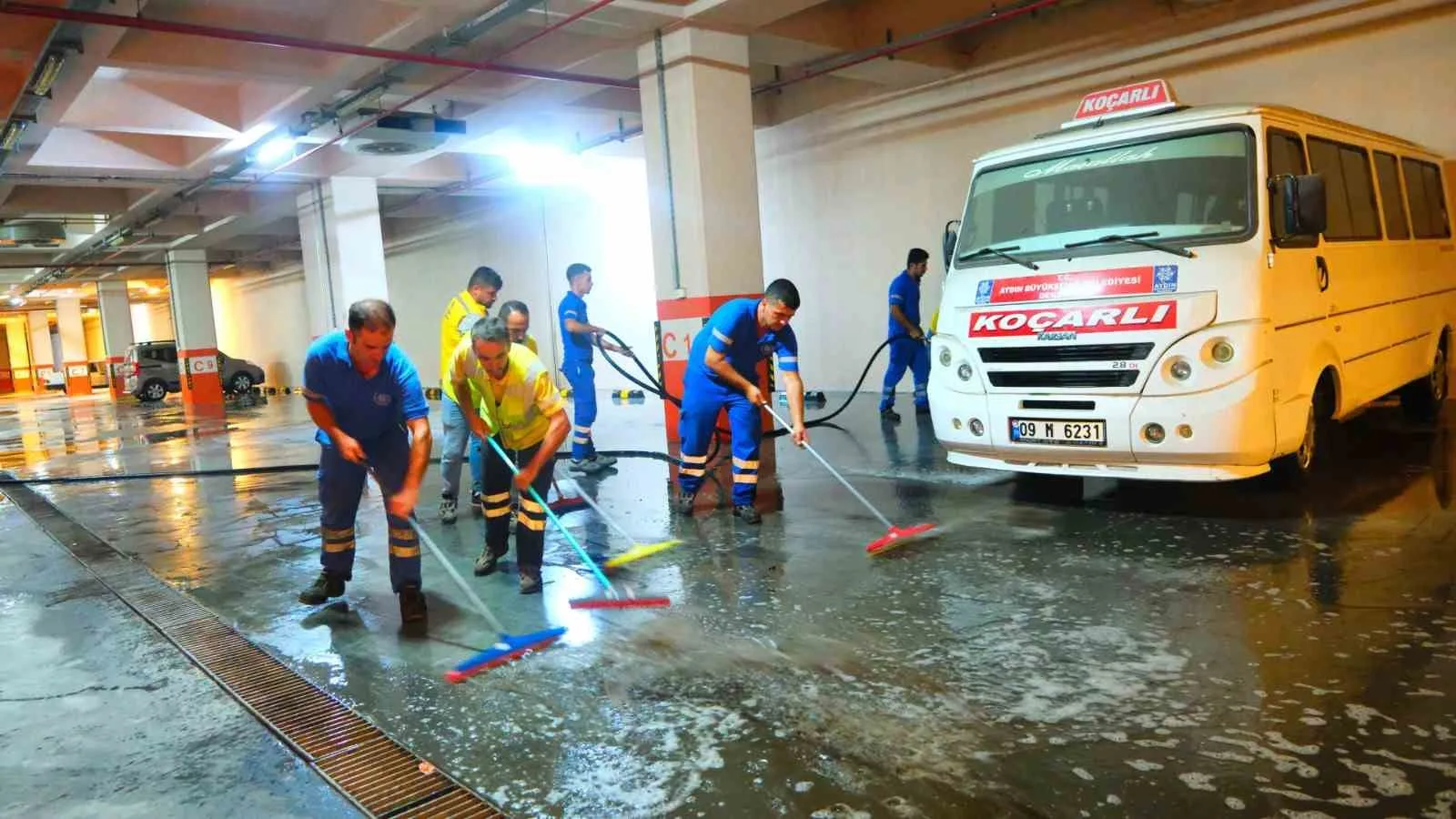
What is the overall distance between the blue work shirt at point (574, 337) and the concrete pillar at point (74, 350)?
115 feet

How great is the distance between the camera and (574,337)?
7.55m

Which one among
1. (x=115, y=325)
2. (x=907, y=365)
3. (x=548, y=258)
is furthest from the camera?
(x=115, y=325)

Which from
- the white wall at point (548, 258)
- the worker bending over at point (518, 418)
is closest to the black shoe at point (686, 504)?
the worker bending over at point (518, 418)

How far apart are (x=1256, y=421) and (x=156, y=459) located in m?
11.5

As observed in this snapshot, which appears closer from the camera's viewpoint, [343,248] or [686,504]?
[686,504]

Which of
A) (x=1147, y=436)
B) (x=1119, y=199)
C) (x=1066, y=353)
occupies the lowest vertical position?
(x=1147, y=436)

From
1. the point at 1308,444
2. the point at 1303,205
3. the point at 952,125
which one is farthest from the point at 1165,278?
the point at 952,125

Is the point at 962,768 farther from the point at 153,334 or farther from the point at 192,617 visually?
the point at 153,334

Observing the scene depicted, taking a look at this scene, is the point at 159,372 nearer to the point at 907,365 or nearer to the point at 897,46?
the point at 907,365

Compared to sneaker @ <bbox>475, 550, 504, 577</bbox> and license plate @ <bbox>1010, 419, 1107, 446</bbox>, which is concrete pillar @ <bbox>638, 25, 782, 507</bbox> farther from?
sneaker @ <bbox>475, 550, 504, 577</bbox>

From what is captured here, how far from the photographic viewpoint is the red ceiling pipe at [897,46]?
831 centimetres

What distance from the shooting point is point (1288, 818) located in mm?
2199

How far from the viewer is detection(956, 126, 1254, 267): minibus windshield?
191 inches

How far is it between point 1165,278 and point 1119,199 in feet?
2.17
